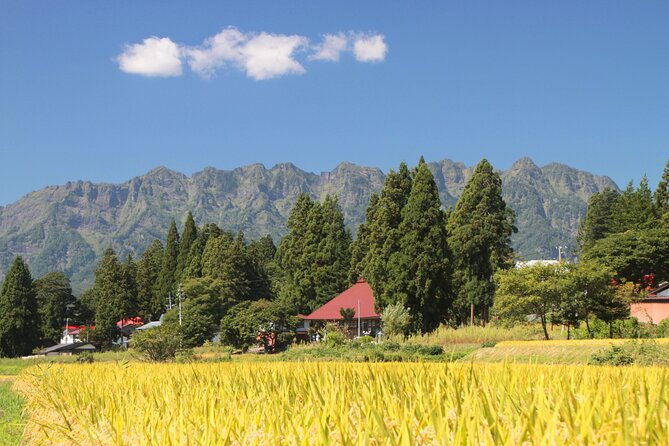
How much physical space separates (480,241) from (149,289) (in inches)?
2023

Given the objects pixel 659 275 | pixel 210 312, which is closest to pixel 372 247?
pixel 210 312

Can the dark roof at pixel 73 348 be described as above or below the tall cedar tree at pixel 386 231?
below

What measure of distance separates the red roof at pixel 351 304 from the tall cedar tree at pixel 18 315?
101ft

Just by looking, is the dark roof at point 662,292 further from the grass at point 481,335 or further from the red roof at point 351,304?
the red roof at point 351,304

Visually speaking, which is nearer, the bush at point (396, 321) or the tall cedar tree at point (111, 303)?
the bush at point (396, 321)

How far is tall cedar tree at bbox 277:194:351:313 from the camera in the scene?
5566 cm

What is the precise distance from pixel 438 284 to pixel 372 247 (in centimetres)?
605

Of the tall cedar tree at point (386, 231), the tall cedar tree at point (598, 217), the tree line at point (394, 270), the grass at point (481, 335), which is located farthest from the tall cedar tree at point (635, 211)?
the grass at point (481, 335)

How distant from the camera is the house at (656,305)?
134ft

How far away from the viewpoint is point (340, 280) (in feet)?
184

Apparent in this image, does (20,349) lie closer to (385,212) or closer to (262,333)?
(262,333)

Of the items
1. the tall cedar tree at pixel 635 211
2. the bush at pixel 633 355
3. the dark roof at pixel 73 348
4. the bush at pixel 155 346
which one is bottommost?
the dark roof at pixel 73 348

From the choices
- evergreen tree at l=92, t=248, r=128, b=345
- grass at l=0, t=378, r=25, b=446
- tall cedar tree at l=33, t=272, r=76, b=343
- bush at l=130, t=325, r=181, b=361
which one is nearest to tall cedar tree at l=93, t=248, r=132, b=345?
evergreen tree at l=92, t=248, r=128, b=345

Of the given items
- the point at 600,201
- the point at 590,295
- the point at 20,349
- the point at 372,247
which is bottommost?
the point at 20,349
